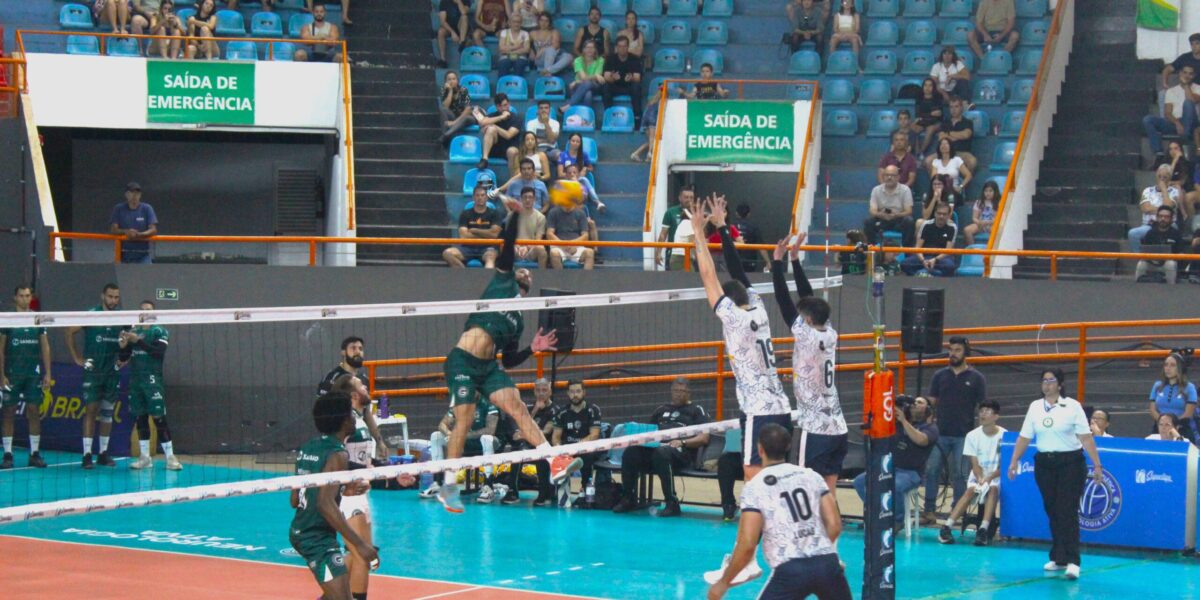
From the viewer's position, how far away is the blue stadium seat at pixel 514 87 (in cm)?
2712

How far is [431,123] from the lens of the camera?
27.5 m

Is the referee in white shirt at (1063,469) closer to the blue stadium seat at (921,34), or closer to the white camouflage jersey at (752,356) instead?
the white camouflage jersey at (752,356)

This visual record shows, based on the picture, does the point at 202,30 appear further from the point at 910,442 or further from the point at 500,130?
the point at 910,442

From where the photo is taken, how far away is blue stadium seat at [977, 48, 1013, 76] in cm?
2711

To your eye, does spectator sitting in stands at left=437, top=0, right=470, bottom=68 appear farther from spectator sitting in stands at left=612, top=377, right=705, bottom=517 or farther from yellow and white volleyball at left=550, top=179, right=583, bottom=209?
spectator sitting in stands at left=612, top=377, right=705, bottom=517

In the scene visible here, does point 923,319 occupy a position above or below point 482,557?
above

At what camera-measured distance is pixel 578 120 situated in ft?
86.7

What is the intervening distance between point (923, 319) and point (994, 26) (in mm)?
13459

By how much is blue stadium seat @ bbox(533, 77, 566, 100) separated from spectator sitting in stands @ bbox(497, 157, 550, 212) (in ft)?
11.1

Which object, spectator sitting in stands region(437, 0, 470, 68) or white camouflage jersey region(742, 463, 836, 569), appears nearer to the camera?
white camouflage jersey region(742, 463, 836, 569)

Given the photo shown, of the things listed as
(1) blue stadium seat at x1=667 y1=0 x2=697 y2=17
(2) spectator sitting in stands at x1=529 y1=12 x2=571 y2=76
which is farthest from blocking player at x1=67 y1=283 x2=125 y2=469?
(1) blue stadium seat at x1=667 y1=0 x2=697 y2=17

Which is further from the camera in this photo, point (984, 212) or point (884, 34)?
point (884, 34)

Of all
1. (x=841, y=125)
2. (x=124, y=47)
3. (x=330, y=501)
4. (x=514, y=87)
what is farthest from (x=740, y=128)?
(x=330, y=501)

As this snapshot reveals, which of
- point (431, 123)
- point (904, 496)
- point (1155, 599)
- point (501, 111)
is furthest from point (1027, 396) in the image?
point (431, 123)
